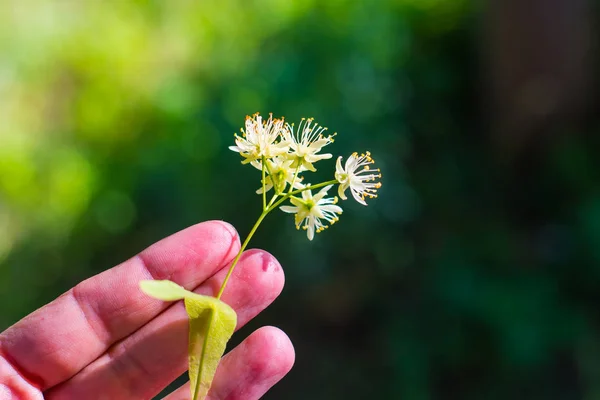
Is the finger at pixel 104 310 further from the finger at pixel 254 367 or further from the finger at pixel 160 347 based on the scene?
the finger at pixel 254 367

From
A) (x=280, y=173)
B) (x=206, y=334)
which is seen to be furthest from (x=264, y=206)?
(x=206, y=334)

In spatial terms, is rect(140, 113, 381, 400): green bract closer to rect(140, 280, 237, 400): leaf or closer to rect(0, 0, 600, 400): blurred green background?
rect(140, 280, 237, 400): leaf

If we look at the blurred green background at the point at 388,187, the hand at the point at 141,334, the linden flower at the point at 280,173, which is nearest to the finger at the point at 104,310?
the hand at the point at 141,334

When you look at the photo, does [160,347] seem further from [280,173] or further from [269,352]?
[280,173]

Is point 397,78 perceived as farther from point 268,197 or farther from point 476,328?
point 476,328

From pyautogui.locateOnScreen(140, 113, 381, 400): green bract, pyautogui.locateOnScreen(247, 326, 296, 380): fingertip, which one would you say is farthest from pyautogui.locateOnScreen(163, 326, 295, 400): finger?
pyautogui.locateOnScreen(140, 113, 381, 400): green bract

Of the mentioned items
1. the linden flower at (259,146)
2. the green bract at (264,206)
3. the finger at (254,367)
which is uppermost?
the linden flower at (259,146)

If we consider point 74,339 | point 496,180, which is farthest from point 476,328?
point 74,339
